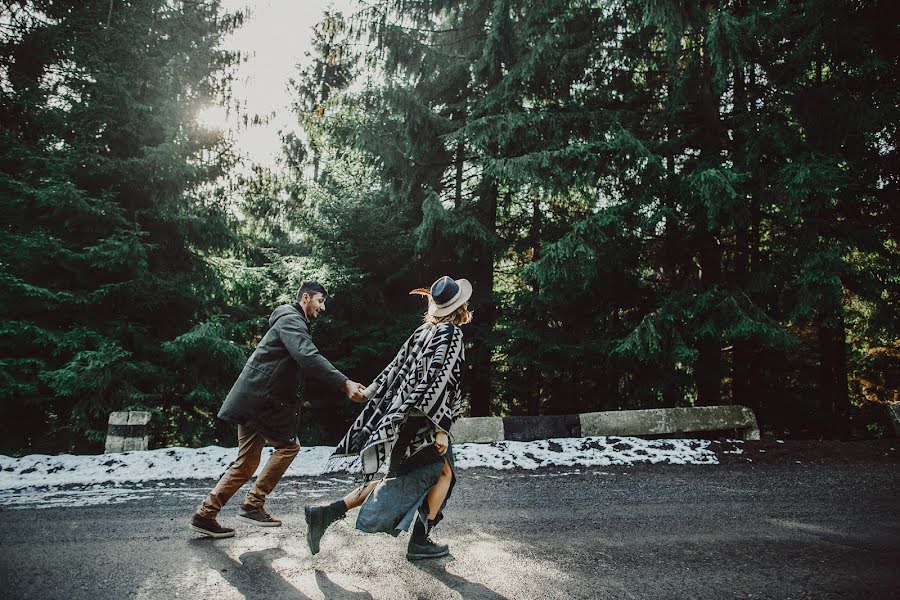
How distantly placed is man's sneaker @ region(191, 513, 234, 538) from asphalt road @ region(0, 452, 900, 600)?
6cm

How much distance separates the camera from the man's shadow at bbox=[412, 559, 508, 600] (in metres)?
3.07

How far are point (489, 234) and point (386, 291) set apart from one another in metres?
2.62

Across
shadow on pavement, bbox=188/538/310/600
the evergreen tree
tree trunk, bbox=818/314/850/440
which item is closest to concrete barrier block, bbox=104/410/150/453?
the evergreen tree

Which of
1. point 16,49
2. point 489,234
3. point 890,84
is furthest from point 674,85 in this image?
point 16,49

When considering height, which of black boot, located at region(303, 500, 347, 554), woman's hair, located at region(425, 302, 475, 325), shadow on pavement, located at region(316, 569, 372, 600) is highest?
woman's hair, located at region(425, 302, 475, 325)

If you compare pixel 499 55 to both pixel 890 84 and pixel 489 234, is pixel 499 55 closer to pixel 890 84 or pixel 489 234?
pixel 489 234

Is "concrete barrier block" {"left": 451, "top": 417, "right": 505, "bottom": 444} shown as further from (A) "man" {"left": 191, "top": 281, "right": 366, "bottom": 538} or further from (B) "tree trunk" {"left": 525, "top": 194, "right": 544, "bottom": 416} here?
(A) "man" {"left": 191, "top": 281, "right": 366, "bottom": 538}

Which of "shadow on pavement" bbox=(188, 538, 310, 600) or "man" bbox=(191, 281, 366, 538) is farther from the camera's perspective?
"man" bbox=(191, 281, 366, 538)

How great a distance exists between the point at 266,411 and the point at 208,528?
951 millimetres

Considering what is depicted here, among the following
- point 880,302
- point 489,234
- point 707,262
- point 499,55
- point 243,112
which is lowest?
point 880,302

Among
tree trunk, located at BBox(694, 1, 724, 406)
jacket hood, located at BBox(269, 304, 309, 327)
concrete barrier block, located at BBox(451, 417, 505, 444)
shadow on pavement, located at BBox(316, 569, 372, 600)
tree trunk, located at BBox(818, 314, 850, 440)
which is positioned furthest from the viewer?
tree trunk, located at BBox(818, 314, 850, 440)

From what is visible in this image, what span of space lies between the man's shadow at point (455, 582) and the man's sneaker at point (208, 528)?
1.56m

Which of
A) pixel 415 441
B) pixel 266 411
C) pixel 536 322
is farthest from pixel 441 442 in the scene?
pixel 536 322

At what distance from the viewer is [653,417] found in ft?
25.9
